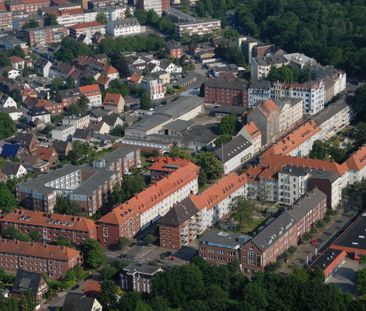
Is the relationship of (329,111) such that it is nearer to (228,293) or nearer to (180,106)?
(180,106)

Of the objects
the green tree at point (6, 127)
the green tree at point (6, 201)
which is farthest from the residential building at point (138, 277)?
the green tree at point (6, 127)

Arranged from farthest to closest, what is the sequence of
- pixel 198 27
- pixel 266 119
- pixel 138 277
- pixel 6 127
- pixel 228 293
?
pixel 198 27 < pixel 6 127 < pixel 266 119 < pixel 138 277 < pixel 228 293

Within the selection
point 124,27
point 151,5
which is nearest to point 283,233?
point 124,27

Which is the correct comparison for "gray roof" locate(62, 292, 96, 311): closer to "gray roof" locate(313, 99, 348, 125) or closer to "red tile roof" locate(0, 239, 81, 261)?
"red tile roof" locate(0, 239, 81, 261)

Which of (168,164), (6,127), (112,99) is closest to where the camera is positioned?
(168,164)

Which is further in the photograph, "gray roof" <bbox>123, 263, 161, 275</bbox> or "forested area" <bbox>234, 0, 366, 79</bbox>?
"forested area" <bbox>234, 0, 366, 79</bbox>

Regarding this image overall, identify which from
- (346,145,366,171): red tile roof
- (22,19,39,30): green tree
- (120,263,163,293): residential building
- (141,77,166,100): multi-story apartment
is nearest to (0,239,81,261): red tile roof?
(120,263,163,293): residential building
